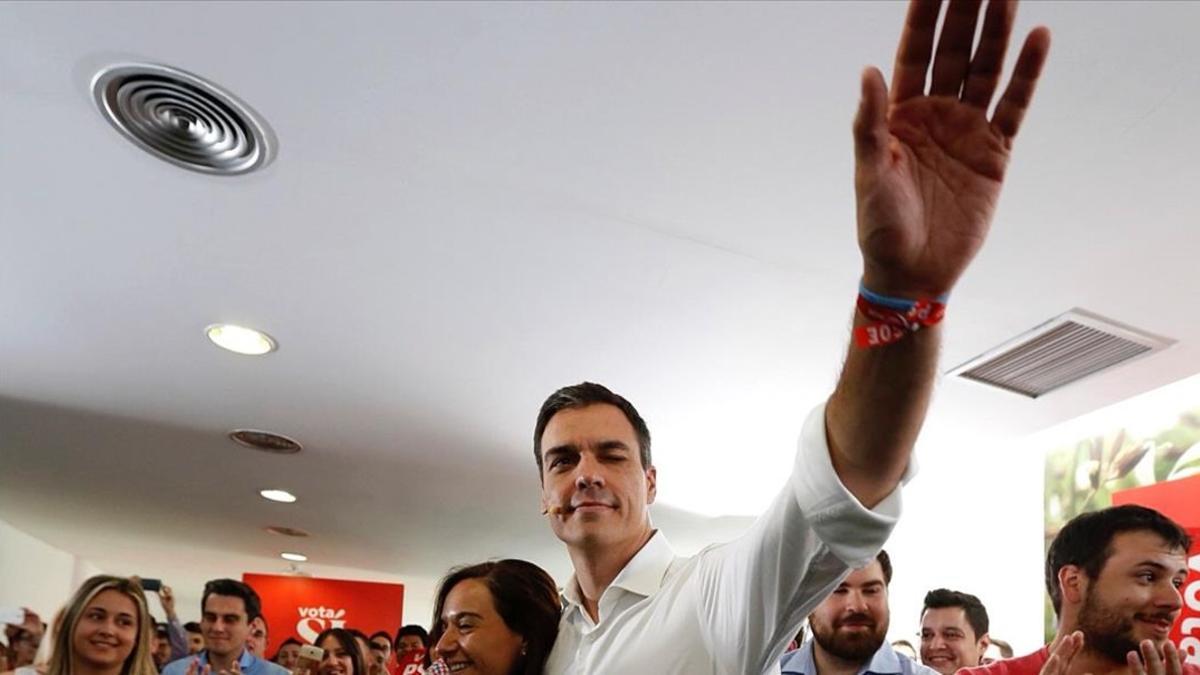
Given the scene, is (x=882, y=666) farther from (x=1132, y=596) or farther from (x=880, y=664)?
(x=1132, y=596)

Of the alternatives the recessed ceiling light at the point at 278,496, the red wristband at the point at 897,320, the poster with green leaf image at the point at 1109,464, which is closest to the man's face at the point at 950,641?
the poster with green leaf image at the point at 1109,464

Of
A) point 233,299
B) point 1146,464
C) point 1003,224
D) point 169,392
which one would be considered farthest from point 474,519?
point 1003,224

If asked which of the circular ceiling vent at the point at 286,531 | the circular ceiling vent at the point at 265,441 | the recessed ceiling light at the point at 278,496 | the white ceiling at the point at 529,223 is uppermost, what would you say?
the circular ceiling vent at the point at 286,531

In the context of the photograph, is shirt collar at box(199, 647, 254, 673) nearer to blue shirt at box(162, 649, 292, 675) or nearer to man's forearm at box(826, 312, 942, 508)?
blue shirt at box(162, 649, 292, 675)

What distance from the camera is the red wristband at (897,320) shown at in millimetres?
768

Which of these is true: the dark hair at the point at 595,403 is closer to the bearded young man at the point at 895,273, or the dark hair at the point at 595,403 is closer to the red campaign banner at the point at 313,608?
the bearded young man at the point at 895,273

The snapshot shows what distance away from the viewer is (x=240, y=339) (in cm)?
362

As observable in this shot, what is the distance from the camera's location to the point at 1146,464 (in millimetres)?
3512

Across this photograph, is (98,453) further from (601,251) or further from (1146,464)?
(1146,464)

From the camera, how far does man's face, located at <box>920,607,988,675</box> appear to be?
3510 mm

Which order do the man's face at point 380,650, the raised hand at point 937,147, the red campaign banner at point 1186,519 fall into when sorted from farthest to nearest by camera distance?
the man's face at point 380,650 → the red campaign banner at point 1186,519 → the raised hand at point 937,147

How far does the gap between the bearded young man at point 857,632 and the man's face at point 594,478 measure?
4.16 ft

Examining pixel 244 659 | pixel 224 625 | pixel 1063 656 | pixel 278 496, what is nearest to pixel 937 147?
pixel 1063 656

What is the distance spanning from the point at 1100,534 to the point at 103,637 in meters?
2.68
